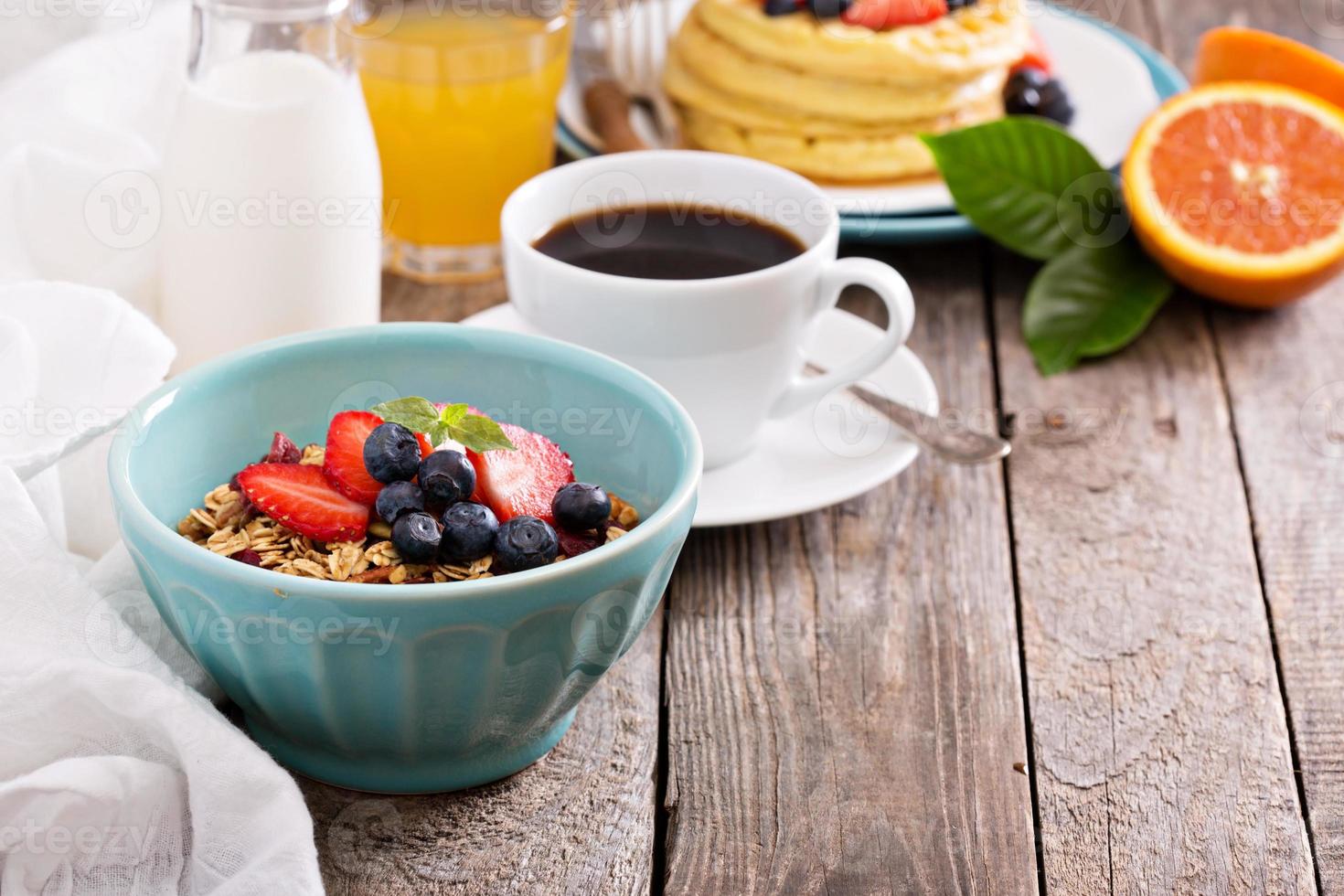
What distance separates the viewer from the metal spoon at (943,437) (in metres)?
1.22

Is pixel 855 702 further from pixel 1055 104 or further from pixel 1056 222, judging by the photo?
pixel 1055 104

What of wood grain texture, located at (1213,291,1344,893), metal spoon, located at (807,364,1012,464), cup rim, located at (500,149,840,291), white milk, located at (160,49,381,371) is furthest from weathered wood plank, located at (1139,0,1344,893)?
white milk, located at (160,49,381,371)

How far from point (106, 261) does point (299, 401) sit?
34 centimetres

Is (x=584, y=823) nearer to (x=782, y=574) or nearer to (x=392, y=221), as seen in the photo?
(x=782, y=574)

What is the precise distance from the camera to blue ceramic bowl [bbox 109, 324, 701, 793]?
76 centimetres

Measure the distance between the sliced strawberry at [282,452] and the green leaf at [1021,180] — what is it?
814mm

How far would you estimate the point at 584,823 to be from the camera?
0.87 meters

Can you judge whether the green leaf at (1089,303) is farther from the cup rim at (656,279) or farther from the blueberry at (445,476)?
the blueberry at (445,476)

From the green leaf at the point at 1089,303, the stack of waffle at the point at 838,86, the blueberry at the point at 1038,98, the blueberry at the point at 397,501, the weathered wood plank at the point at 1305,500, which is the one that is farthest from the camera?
the blueberry at the point at 1038,98

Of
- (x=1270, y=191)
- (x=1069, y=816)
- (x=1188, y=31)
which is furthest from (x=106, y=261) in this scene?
(x=1188, y=31)

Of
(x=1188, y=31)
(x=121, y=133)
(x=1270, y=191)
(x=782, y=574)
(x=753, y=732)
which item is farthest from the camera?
(x=1188, y=31)

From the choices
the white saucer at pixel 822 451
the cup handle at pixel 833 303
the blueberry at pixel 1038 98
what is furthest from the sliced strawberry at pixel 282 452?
the blueberry at pixel 1038 98

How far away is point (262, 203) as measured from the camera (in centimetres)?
118

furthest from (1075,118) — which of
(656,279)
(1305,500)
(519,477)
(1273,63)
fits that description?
(519,477)
